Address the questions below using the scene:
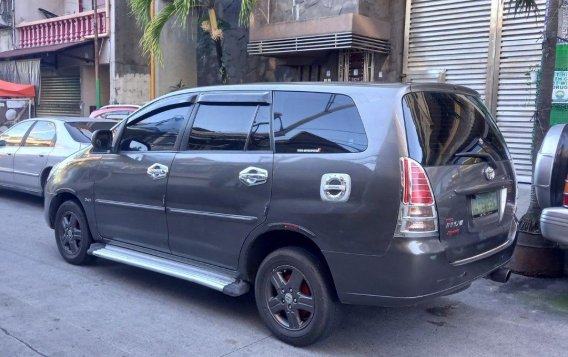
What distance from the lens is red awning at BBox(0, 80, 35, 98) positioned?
17.5 m

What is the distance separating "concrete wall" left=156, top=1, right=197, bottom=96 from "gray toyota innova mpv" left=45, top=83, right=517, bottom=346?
36.7 ft

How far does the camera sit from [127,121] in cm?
592

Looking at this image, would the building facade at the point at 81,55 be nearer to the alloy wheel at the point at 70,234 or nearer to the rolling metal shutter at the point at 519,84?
the rolling metal shutter at the point at 519,84

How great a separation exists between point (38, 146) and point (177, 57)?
24.4 ft

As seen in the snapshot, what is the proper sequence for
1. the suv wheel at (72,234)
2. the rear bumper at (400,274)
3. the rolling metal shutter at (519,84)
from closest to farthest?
1. the rear bumper at (400,274)
2. the suv wheel at (72,234)
3. the rolling metal shutter at (519,84)

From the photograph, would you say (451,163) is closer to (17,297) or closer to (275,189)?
(275,189)

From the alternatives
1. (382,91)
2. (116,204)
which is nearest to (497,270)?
(382,91)

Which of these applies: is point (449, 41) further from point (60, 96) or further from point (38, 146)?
point (60, 96)

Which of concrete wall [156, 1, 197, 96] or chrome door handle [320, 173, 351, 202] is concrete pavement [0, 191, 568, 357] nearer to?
chrome door handle [320, 173, 351, 202]

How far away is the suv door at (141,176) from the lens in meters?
5.37

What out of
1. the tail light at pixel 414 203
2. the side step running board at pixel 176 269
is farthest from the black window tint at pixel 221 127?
the tail light at pixel 414 203

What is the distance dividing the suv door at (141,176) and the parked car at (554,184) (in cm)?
308

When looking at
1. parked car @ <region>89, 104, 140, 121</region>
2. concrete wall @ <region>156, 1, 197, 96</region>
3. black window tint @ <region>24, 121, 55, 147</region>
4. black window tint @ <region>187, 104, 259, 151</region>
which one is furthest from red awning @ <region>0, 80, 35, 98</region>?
black window tint @ <region>187, 104, 259, 151</region>

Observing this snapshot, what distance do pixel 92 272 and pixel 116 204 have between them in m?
0.97
